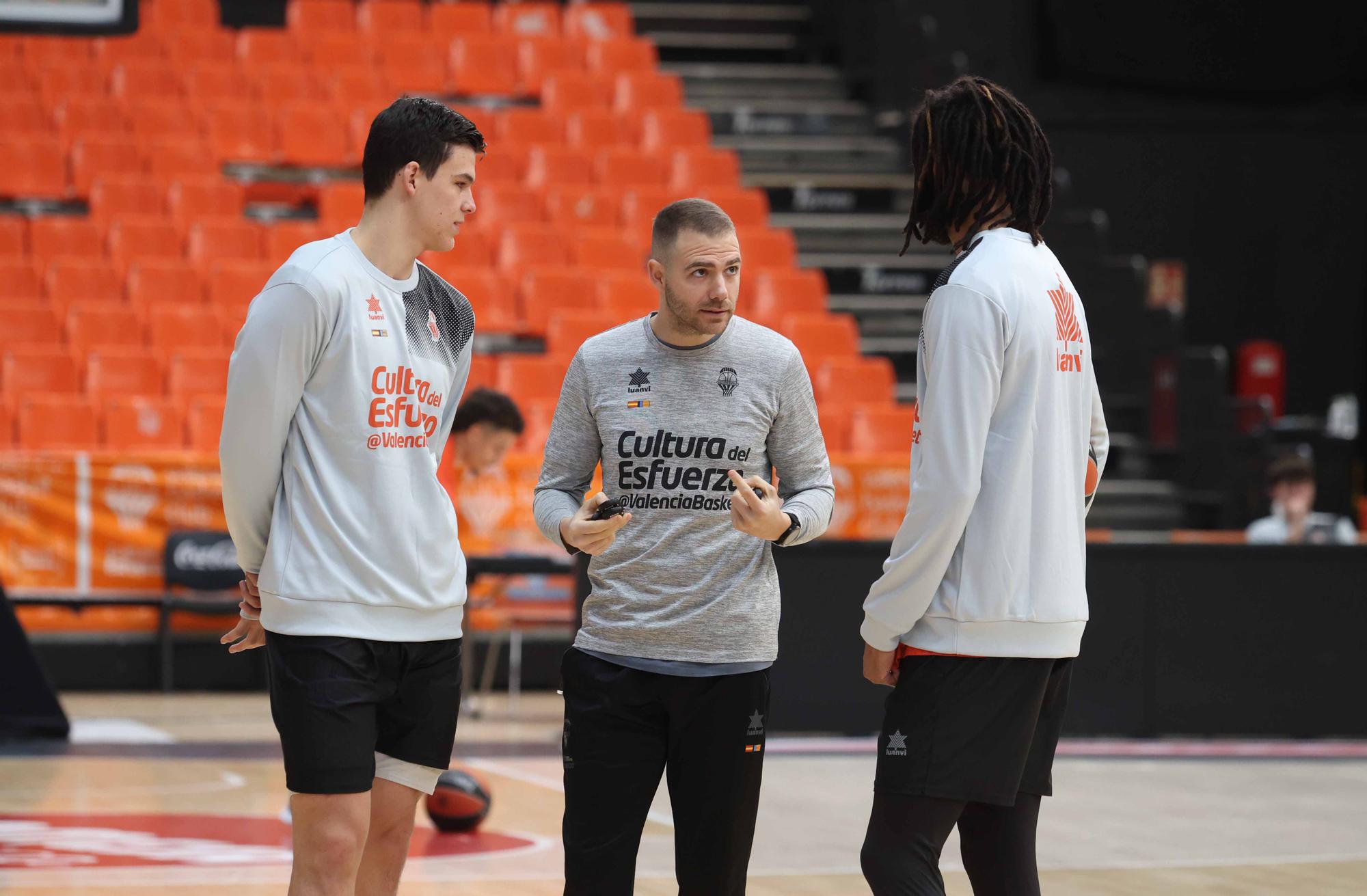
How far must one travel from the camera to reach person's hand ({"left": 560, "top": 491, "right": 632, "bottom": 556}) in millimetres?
3463

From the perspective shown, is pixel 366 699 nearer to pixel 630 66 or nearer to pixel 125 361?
pixel 125 361

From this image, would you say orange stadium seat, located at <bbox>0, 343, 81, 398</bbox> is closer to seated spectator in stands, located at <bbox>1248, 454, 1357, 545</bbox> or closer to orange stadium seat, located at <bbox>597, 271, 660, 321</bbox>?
orange stadium seat, located at <bbox>597, 271, 660, 321</bbox>

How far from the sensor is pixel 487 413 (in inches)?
246

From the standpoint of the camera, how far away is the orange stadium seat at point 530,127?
1493 cm

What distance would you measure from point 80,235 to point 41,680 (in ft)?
18.0

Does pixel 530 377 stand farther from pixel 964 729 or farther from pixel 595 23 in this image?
pixel 964 729

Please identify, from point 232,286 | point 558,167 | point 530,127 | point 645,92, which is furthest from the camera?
point 645,92

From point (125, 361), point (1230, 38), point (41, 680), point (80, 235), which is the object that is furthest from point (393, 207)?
point (1230, 38)

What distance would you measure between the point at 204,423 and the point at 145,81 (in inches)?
193

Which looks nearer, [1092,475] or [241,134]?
[1092,475]

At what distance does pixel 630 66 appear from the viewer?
1617cm

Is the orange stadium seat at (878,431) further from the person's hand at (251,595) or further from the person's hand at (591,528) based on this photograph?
the person's hand at (251,595)

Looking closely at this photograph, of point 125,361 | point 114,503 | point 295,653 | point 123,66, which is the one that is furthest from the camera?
point 123,66

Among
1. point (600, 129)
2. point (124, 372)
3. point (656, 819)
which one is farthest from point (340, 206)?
point (656, 819)
